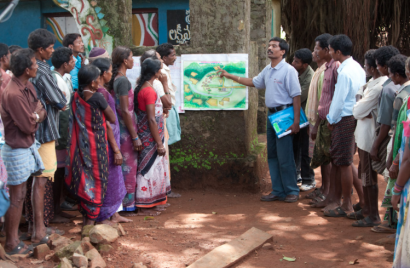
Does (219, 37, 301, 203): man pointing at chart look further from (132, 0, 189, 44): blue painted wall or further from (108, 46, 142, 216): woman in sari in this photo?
(132, 0, 189, 44): blue painted wall

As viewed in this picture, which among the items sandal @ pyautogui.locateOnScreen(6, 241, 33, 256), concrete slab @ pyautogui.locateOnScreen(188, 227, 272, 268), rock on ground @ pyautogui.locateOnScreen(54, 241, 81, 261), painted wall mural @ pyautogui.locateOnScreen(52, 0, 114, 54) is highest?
painted wall mural @ pyautogui.locateOnScreen(52, 0, 114, 54)

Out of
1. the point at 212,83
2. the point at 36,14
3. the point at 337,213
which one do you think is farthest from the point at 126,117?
the point at 36,14

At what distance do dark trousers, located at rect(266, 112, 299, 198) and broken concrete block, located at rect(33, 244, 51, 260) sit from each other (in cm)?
307

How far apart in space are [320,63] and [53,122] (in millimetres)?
3429

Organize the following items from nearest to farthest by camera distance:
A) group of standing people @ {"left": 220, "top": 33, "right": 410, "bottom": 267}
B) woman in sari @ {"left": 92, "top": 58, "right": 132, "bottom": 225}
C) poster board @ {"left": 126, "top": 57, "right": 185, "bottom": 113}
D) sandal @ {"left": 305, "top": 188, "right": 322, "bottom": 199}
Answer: group of standing people @ {"left": 220, "top": 33, "right": 410, "bottom": 267} < woman in sari @ {"left": 92, "top": 58, "right": 132, "bottom": 225} < sandal @ {"left": 305, "top": 188, "right": 322, "bottom": 199} < poster board @ {"left": 126, "top": 57, "right": 185, "bottom": 113}

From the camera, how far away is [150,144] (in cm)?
498

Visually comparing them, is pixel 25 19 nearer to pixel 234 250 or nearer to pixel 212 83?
pixel 212 83

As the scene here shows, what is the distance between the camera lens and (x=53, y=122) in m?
4.14

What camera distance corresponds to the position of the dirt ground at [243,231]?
3727mm

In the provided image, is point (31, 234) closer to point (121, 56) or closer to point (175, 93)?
point (121, 56)

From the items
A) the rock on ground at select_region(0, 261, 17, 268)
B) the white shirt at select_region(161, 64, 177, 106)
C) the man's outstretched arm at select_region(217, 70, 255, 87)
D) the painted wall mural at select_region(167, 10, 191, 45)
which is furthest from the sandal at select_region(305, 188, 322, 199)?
the painted wall mural at select_region(167, 10, 191, 45)

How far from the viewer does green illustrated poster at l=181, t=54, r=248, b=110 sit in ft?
19.2

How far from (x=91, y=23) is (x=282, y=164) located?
10.9 feet

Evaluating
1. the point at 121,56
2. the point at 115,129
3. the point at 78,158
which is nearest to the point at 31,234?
the point at 78,158
